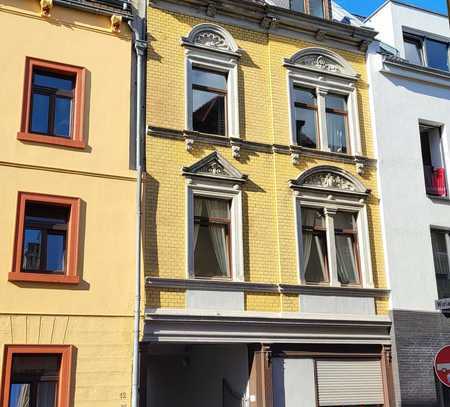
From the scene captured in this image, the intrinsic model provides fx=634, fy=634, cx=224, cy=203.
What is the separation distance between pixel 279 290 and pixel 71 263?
4887mm

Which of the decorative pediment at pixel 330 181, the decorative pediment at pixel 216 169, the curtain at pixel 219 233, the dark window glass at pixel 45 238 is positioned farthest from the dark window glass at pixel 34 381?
the decorative pediment at pixel 330 181

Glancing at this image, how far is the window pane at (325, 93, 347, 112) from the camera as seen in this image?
17.3 m

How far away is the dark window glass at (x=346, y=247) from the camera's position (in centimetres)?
1616

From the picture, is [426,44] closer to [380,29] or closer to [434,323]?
[380,29]

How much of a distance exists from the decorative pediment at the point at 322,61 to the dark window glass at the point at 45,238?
756 centimetres

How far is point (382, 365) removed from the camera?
51.5 ft

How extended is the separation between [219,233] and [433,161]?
7604mm

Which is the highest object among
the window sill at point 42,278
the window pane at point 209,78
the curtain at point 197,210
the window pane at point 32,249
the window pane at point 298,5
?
the window pane at point 298,5

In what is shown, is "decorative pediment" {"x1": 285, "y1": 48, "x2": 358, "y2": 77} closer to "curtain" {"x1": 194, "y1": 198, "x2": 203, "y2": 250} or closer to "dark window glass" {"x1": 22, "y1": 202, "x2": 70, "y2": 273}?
"curtain" {"x1": 194, "y1": 198, "x2": 203, "y2": 250}

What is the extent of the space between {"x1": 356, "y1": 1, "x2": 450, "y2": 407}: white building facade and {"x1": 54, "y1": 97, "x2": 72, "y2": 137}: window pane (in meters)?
8.34

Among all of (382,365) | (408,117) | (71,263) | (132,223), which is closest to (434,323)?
(382,365)

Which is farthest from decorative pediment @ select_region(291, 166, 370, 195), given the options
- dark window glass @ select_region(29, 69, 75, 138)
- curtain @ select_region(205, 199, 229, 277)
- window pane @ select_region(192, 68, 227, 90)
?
dark window glass @ select_region(29, 69, 75, 138)

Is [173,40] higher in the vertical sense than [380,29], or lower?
lower

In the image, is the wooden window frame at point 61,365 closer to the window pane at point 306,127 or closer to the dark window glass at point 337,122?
the window pane at point 306,127
